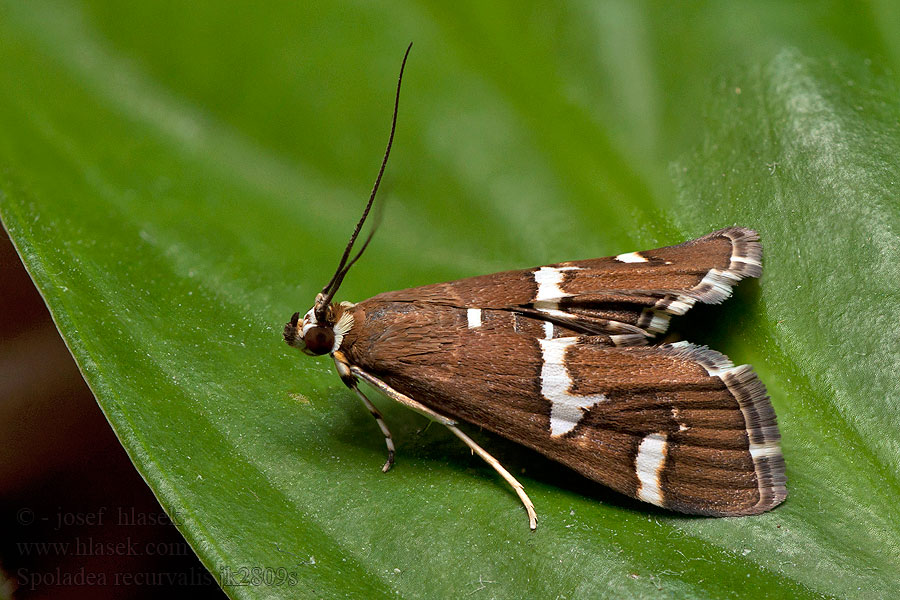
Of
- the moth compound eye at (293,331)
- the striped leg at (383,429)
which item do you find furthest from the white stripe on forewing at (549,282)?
the moth compound eye at (293,331)

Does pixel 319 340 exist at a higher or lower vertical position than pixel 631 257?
lower

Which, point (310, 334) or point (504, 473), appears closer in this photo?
point (504, 473)

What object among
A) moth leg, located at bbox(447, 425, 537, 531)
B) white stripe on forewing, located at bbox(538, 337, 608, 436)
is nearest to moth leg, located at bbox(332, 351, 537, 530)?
moth leg, located at bbox(447, 425, 537, 531)

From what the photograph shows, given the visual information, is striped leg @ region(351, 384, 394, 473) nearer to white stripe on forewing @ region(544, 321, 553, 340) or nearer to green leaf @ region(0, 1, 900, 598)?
green leaf @ region(0, 1, 900, 598)

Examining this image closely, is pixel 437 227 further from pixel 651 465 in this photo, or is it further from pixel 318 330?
pixel 651 465

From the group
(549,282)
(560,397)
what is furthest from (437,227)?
(560,397)

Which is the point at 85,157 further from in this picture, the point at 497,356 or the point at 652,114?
the point at 652,114

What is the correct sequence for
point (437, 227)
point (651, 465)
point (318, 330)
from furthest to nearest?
point (437, 227) → point (318, 330) → point (651, 465)
